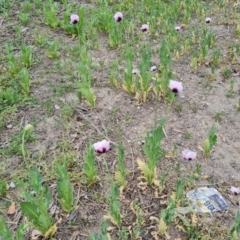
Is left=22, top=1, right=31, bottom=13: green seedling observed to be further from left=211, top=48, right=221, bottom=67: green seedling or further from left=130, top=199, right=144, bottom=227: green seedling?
left=130, top=199, right=144, bottom=227: green seedling

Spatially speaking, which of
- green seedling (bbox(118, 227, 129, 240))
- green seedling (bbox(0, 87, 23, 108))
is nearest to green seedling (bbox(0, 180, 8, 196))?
green seedling (bbox(118, 227, 129, 240))

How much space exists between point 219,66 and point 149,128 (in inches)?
55.4

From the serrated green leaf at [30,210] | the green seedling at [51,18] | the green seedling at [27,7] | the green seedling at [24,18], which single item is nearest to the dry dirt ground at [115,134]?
the serrated green leaf at [30,210]

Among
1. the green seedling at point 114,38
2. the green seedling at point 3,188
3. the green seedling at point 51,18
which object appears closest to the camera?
the green seedling at point 3,188

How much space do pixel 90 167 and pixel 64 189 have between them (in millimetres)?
288

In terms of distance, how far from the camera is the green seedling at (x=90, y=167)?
2.49 metres

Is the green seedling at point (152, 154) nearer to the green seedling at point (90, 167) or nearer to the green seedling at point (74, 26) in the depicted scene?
the green seedling at point (90, 167)

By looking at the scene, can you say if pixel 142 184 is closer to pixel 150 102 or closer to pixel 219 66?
pixel 150 102

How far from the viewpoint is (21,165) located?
9.30 ft

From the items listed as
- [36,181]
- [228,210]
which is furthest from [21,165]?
[228,210]

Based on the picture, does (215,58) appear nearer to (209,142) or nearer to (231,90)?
(231,90)

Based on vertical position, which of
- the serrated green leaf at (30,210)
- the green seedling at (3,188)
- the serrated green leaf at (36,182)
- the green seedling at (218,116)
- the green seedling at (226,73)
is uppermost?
the serrated green leaf at (36,182)

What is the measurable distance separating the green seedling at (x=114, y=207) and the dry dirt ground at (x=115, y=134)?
0.25ft

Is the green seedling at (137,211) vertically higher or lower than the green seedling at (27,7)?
lower
